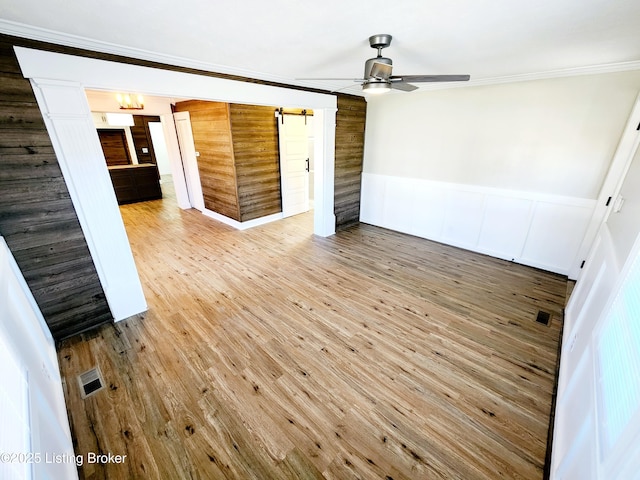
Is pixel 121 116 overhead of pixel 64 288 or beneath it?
overhead

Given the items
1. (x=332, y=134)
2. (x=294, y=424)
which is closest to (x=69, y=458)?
(x=294, y=424)

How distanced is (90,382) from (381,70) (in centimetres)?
330

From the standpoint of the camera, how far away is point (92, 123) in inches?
83.4

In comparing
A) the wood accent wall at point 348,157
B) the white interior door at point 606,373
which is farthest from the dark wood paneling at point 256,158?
the white interior door at point 606,373

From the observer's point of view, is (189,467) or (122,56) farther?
(122,56)

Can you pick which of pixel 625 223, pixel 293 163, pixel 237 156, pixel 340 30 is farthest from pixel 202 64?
pixel 625 223

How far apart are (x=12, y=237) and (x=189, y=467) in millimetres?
2171

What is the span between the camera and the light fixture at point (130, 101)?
441 cm

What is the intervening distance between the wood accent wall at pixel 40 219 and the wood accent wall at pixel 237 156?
274 centimetres

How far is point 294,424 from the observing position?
5.76ft

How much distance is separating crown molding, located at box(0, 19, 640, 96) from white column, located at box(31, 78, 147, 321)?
0.91 feet

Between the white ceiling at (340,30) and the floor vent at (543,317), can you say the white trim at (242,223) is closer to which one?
the white ceiling at (340,30)

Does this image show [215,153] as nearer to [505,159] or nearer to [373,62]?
[373,62]

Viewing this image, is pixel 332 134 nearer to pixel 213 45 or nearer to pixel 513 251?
pixel 213 45
